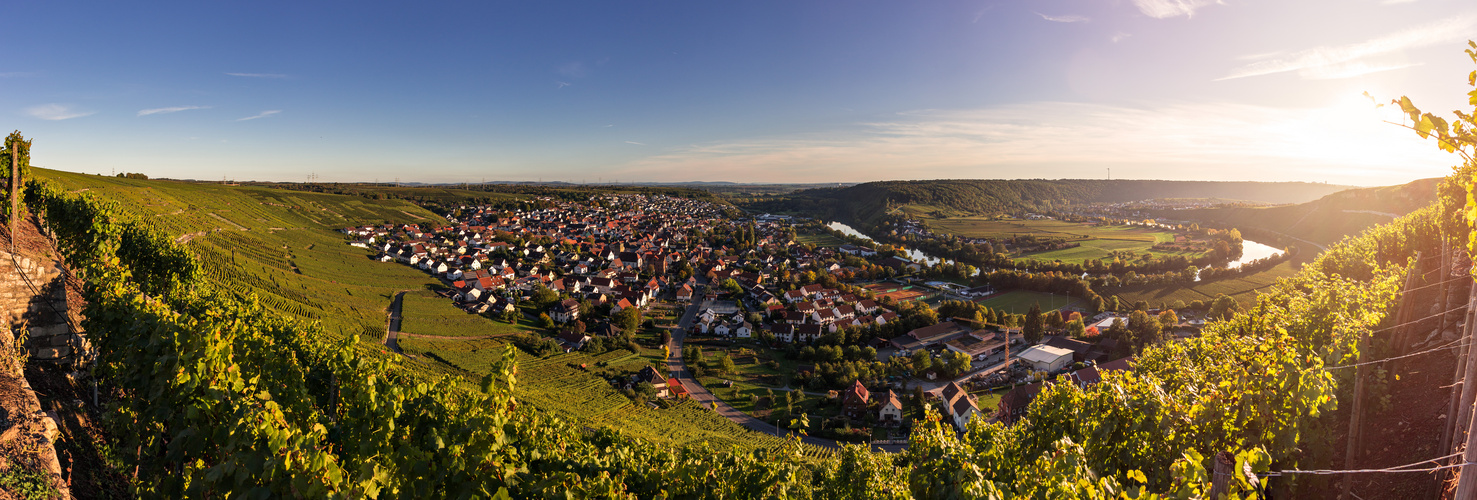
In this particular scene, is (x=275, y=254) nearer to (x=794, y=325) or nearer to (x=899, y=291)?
(x=794, y=325)

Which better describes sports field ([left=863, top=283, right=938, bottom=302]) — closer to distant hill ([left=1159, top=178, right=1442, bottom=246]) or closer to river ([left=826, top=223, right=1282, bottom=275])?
river ([left=826, top=223, right=1282, bottom=275])

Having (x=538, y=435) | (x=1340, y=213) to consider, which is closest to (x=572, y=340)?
(x=538, y=435)

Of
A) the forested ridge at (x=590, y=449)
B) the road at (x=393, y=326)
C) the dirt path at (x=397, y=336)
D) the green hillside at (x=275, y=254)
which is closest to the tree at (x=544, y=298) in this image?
the dirt path at (x=397, y=336)

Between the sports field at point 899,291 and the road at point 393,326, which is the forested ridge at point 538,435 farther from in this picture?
the sports field at point 899,291

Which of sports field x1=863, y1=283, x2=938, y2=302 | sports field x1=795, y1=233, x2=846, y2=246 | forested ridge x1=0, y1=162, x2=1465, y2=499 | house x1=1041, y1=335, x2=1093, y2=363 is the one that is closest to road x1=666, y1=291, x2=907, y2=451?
house x1=1041, y1=335, x2=1093, y2=363

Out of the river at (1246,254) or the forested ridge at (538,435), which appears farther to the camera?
the river at (1246,254)
